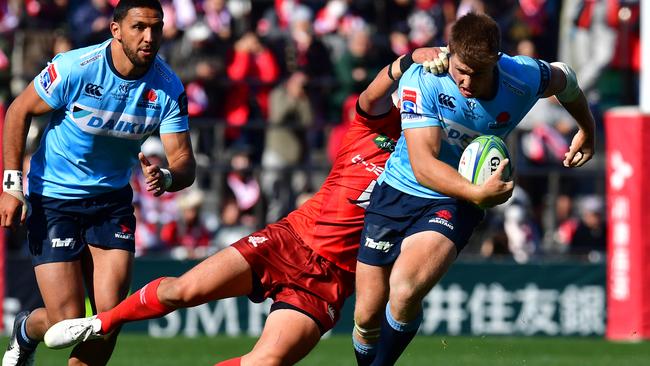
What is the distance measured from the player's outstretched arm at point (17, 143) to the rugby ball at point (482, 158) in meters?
2.58

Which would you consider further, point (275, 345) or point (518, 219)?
point (518, 219)

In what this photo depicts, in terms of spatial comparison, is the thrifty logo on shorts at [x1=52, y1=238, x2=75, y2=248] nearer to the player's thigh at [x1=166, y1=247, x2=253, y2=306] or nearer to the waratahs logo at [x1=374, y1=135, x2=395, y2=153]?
the player's thigh at [x1=166, y1=247, x2=253, y2=306]

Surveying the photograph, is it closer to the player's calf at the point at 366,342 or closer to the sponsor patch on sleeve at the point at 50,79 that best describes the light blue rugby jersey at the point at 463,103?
the player's calf at the point at 366,342

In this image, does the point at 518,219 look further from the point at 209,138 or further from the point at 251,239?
the point at 251,239

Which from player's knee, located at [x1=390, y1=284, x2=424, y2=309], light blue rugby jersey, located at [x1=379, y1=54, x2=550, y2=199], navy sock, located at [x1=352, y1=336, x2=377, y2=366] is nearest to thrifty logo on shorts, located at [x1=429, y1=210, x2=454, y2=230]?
light blue rugby jersey, located at [x1=379, y1=54, x2=550, y2=199]

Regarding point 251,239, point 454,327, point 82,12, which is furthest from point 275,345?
point 82,12

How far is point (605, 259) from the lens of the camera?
48.6 feet

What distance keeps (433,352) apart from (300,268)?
5288 millimetres

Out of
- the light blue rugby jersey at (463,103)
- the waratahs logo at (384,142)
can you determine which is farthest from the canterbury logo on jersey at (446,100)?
the waratahs logo at (384,142)

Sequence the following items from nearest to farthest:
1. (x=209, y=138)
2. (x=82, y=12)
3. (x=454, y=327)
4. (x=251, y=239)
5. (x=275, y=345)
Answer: (x=275, y=345) < (x=251, y=239) < (x=454, y=327) < (x=209, y=138) < (x=82, y=12)

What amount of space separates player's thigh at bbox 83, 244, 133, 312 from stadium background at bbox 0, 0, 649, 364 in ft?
15.4

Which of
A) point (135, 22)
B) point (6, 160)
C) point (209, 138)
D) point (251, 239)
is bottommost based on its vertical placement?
point (209, 138)

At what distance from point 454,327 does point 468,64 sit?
7664 mm

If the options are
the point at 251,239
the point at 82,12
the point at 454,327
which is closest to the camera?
the point at 251,239
